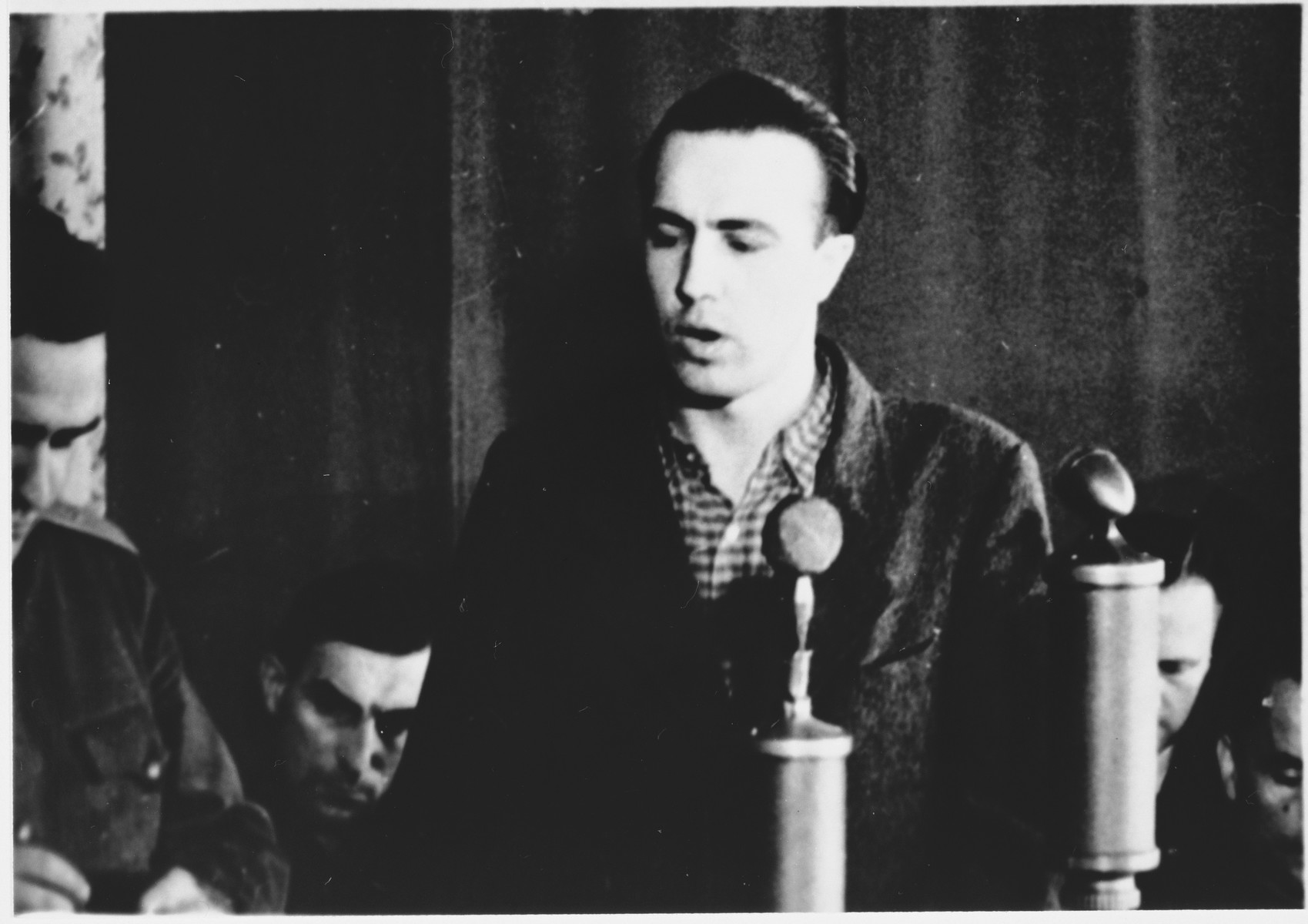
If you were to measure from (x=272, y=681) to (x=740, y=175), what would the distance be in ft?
2.69

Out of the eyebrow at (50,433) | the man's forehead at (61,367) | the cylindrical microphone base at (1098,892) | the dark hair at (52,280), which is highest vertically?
the dark hair at (52,280)

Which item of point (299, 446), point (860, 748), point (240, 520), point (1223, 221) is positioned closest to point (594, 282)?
point (299, 446)

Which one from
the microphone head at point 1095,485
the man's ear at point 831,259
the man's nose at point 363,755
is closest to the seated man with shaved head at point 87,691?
the man's nose at point 363,755

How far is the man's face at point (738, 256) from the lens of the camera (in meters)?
1.52

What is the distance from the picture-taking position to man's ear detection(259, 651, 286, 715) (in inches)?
61.3

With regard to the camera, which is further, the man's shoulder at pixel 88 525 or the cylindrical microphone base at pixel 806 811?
the man's shoulder at pixel 88 525

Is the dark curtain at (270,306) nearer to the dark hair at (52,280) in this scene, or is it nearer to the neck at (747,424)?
the dark hair at (52,280)

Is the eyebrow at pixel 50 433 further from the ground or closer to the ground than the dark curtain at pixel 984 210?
closer to the ground

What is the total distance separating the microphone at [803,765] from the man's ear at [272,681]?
22.4 inches

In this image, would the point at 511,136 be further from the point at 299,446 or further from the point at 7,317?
the point at 7,317

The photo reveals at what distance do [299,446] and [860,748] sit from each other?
2.48ft

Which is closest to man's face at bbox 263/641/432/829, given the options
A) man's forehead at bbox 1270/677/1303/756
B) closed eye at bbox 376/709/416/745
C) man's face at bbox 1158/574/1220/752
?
closed eye at bbox 376/709/416/745

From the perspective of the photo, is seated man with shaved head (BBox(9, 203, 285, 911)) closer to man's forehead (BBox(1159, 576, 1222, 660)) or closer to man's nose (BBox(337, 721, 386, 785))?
man's nose (BBox(337, 721, 386, 785))

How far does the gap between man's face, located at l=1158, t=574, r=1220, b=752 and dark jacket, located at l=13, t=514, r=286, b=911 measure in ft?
3.54
